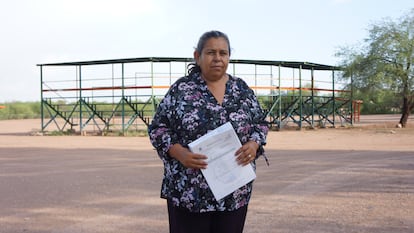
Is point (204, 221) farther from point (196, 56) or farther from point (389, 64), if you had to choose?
point (389, 64)

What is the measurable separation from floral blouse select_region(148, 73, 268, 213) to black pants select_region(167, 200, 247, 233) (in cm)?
4

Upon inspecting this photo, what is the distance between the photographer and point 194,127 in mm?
2641

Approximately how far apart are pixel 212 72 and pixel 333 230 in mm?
3070

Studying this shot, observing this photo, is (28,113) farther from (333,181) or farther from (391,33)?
(333,181)

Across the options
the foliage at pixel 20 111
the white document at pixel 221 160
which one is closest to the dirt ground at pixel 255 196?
the white document at pixel 221 160

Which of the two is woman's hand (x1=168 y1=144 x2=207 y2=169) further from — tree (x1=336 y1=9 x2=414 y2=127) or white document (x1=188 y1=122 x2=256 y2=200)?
tree (x1=336 y1=9 x2=414 y2=127)

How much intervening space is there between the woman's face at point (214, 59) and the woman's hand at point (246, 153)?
1.42 feet

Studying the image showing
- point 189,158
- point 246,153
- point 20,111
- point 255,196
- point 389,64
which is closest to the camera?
point 189,158

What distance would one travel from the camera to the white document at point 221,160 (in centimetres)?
261

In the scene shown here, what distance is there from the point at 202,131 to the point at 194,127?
0.05 meters

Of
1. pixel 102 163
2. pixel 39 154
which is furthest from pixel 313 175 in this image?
pixel 39 154

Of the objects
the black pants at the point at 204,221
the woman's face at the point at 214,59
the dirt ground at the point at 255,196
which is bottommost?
the dirt ground at the point at 255,196

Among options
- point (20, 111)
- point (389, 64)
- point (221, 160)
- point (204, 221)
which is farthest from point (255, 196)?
point (20, 111)

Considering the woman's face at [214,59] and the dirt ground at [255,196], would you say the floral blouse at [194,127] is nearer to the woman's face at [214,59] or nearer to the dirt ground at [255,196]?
the woman's face at [214,59]
